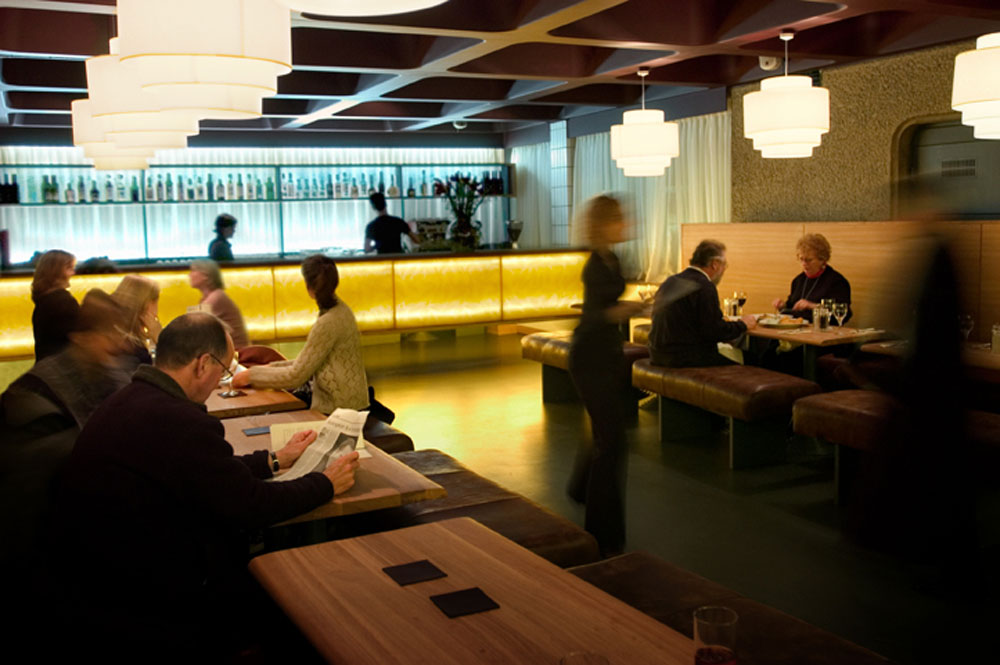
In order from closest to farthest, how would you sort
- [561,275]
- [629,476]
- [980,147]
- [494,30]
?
[629,476], [494,30], [980,147], [561,275]

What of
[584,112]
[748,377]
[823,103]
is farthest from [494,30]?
[584,112]

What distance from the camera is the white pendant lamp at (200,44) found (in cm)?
278

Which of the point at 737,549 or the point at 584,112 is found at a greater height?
the point at 584,112

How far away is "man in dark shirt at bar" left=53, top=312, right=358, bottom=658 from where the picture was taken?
2.35m

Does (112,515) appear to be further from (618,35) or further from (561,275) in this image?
(561,275)

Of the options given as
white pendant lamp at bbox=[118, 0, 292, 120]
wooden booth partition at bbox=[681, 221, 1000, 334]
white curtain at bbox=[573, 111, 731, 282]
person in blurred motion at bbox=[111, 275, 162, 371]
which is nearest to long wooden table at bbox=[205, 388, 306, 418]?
person in blurred motion at bbox=[111, 275, 162, 371]

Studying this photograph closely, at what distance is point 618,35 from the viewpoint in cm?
704

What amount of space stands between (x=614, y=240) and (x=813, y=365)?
2838 millimetres

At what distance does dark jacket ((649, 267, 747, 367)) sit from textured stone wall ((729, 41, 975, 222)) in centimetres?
→ 277

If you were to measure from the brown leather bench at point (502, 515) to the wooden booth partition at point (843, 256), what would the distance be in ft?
7.73

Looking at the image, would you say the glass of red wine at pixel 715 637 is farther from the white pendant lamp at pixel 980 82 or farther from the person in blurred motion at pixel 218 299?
the white pendant lamp at pixel 980 82

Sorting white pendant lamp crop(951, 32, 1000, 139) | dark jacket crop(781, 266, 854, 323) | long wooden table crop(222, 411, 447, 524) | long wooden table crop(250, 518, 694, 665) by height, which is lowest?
long wooden table crop(250, 518, 694, 665)

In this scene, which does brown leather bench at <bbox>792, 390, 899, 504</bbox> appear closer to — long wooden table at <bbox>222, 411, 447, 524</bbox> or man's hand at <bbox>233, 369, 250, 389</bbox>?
long wooden table at <bbox>222, 411, 447, 524</bbox>

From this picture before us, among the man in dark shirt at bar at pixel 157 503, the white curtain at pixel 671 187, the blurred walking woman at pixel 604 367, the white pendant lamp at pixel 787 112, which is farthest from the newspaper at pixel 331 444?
the white curtain at pixel 671 187
